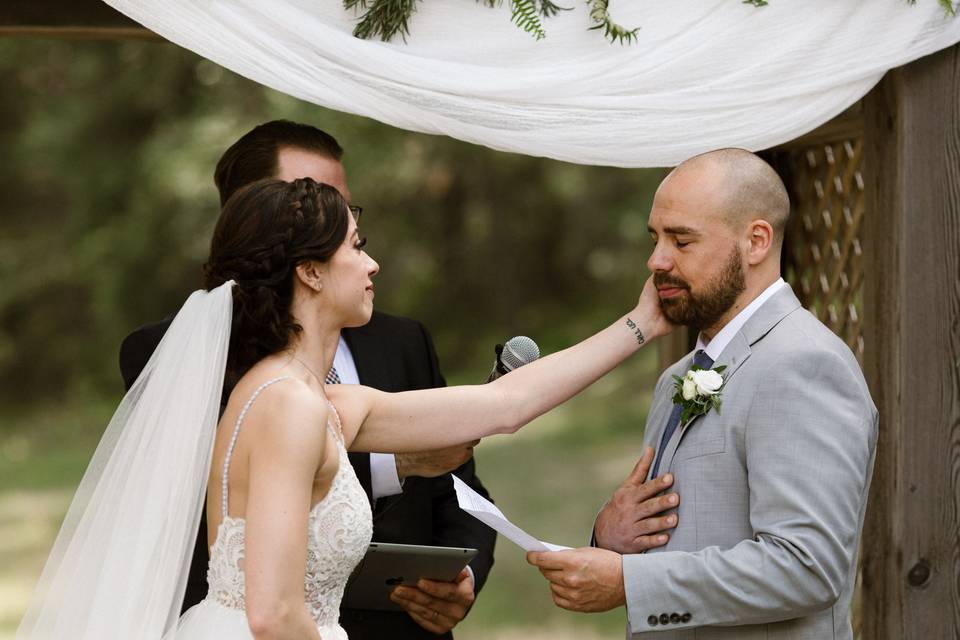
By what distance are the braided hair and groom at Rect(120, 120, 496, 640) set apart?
766 mm

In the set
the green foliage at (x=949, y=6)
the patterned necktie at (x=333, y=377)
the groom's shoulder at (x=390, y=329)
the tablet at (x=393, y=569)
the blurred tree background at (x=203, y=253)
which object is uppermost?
the blurred tree background at (x=203, y=253)

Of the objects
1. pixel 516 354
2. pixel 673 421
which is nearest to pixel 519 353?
pixel 516 354

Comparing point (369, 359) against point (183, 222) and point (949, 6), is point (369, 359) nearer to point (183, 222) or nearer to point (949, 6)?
point (949, 6)

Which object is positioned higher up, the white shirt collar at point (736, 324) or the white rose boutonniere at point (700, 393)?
the white shirt collar at point (736, 324)

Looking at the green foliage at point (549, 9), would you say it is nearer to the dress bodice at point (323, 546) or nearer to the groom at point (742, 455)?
the groom at point (742, 455)

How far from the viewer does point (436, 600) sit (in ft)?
11.3

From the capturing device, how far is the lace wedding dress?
2.63 m

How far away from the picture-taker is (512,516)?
1158 centimetres

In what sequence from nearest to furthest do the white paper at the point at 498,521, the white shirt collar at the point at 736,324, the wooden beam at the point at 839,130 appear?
the white paper at the point at 498,521 → the white shirt collar at the point at 736,324 → the wooden beam at the point at 839,130

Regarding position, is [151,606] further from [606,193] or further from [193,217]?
[606,193]

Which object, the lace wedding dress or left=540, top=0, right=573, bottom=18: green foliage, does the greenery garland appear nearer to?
left=540, top=0, right=573, bottom=18: green foliage

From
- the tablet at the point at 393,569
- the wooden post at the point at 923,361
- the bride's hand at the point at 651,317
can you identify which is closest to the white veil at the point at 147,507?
the tablet at the point at 393,569

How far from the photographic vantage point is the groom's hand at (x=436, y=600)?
3.39m

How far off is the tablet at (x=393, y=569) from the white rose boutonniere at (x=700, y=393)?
666 millimetres
